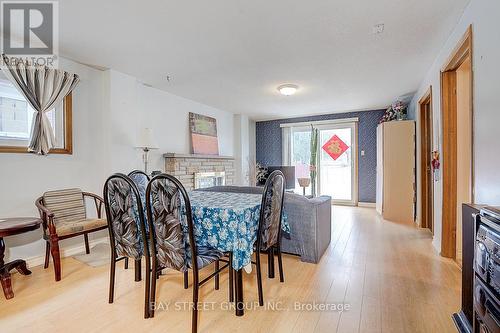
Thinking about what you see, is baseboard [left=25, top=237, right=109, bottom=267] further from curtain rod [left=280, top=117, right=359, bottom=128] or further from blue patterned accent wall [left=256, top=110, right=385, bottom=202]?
blue patterned accent wall [left=256, top=110, right=385, bottom=202]

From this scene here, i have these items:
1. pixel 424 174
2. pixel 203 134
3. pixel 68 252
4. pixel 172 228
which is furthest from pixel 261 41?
pixel 424 174

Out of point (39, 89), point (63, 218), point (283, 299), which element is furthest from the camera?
point (63, 218)

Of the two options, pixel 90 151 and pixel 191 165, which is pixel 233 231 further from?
pixel 191 165

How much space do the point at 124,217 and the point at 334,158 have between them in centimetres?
574

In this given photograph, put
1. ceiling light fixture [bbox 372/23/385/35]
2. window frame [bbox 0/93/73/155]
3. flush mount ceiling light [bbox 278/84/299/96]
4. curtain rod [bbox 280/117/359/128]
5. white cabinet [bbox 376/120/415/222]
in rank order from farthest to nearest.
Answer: curtain rod [bbox 280/117/359/128] < white cabinet [bbox 376/120/415/222] < flush mount ceiling light [bbox 278/84/299/96] < window frame [bbox 0/93/73/155] < ceiling light fixture [bbox 372/23/385/35]

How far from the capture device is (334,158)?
6.67 m

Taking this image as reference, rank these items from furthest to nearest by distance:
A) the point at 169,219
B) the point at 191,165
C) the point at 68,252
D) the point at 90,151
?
the point at 191,165, the point at 90,151, the point at 68,252, the point at 169,219

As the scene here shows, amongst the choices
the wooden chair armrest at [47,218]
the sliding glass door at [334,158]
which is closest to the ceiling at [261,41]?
the wooden chair armrest at [47,218]

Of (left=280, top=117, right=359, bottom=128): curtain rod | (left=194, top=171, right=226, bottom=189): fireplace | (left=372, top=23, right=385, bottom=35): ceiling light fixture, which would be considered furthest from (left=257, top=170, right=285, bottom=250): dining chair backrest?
(left=280, top=117, right=359, bottom=128): curtain rod

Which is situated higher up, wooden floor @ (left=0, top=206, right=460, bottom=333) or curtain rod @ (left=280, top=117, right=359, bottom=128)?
curtain rod @ (left=280, top=117, right=359, bottom=128)

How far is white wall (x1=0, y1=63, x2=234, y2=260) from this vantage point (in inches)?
106

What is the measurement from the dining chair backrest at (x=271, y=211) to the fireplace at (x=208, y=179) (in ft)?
10.1

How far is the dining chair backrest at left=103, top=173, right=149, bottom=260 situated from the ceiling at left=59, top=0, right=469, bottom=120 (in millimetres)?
1452

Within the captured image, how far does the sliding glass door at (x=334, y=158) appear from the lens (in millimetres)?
6445
